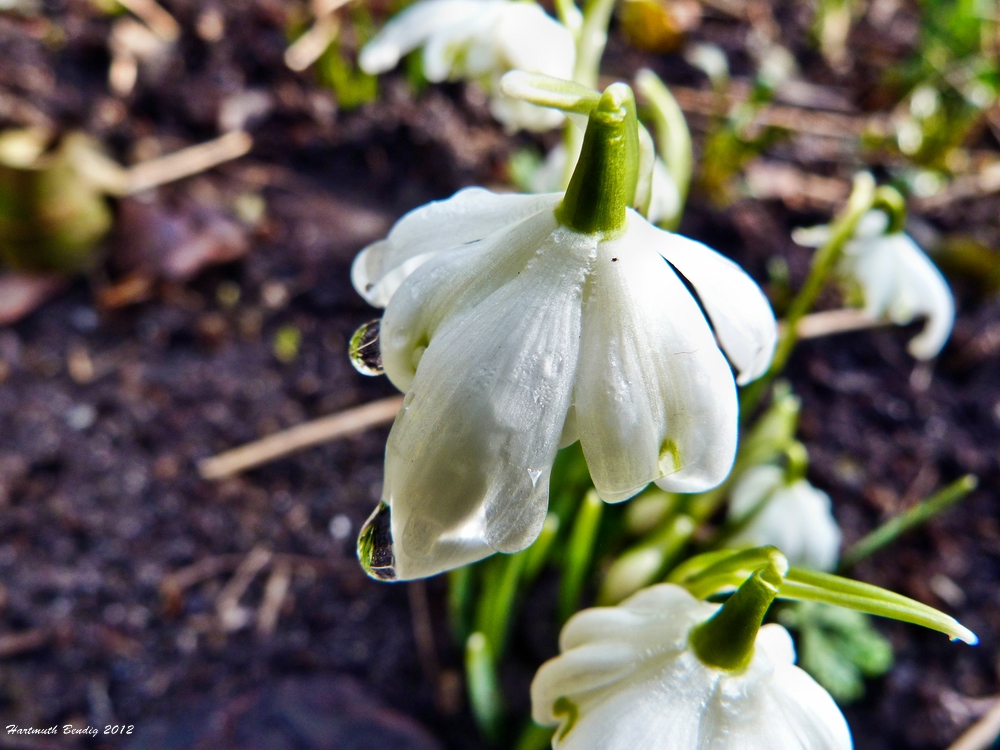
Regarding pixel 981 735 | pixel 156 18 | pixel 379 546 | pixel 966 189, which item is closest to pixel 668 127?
pixel 379 546

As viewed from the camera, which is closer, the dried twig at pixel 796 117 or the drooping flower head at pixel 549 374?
the drooping flower head at pixel 549 374

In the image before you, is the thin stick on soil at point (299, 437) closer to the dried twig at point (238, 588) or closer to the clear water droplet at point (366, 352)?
the dried twig at point (238, 588)

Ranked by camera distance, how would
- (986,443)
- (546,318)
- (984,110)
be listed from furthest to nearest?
(984,110), (986,443), (546,318)

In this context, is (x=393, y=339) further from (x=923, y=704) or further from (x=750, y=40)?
(x=750, y=40)

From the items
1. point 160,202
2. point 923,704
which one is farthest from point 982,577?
point 160,202

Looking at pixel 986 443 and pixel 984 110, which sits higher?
pixel 984 110

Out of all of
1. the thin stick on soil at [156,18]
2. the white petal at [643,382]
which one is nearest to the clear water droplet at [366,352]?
the white petal at [643,382]

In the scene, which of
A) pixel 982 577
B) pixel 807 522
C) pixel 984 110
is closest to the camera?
pixel 807 522

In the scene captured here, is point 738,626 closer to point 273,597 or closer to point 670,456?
point 670,456
